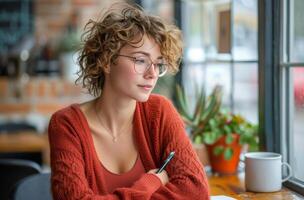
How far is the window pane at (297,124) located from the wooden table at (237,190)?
0.44 feet

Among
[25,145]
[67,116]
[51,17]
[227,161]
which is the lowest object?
[25,145]

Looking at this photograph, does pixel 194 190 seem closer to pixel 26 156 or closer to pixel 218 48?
pixel 218 48

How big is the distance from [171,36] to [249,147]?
2.08ft

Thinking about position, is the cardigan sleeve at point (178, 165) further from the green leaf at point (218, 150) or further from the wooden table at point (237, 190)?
the green leaf at point (218, 150)

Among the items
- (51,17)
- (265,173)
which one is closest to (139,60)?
(265,173)

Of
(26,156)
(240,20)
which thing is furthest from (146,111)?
(26,156)

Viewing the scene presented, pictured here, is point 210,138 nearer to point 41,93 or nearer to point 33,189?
point 33,189

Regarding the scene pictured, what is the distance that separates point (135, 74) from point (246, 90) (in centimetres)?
98

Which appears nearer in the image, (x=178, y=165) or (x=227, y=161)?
(x=178, y=165)

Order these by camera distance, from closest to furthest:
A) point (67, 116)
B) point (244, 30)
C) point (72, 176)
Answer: point (72, 176)
point (67, 116)
point (244, 30)

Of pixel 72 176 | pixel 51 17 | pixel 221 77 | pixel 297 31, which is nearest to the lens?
pixel 72 176

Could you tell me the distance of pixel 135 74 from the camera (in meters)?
1.57

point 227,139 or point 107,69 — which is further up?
point 107,69

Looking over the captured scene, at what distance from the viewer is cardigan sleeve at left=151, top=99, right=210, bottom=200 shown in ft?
5.07
